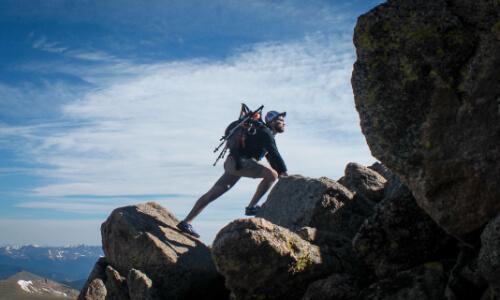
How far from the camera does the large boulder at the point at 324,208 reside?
14164 mm

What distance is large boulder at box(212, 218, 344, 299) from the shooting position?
10273mm

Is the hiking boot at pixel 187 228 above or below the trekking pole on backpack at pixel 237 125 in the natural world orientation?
below

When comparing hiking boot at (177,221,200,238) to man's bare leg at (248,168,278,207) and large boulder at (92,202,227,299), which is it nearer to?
large boulder at (92,202,227,299)

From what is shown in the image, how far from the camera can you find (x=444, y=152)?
7820mm

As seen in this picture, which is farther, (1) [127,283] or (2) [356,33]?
(1) [127,283]

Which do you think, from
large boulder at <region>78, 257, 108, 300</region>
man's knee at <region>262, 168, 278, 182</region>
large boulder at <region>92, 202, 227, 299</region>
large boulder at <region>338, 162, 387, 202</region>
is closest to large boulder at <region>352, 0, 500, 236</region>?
large boulder at <region>338, 162, 387, 202</region>

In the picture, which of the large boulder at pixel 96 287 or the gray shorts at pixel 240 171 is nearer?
the large boulder at pixel 96 287

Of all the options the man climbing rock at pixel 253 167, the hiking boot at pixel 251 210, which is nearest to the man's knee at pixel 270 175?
the man climbing rock at pixel 253 167

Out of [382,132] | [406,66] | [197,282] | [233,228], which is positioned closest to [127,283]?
[197,282]

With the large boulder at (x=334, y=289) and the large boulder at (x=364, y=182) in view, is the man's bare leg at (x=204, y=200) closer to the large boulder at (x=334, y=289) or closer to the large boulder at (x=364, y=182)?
the large boulder at (x=364, y=182)

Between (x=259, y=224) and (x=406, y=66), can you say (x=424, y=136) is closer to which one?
(x=406, y=66)

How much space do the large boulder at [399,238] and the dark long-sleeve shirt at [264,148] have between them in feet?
28.9

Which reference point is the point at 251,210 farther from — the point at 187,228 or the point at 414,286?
the point at 414,286

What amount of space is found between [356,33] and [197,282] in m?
10.2
